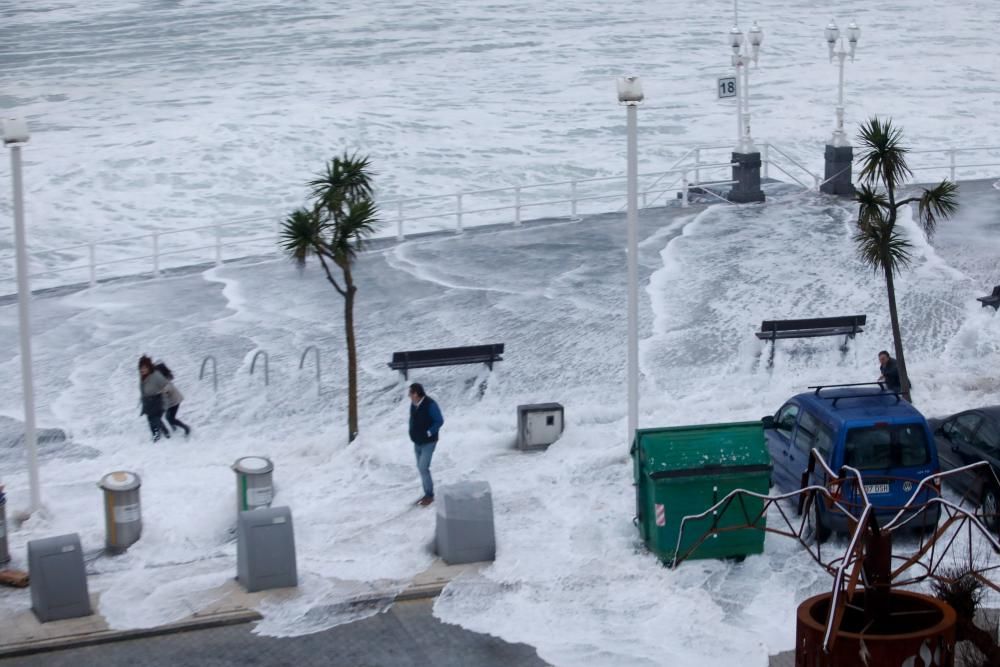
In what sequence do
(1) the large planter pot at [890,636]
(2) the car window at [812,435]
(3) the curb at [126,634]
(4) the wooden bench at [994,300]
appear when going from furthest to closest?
1. (4) the wooden bench at [994,300]
2. (2) the car window at [812,435]
3. (3) the curb at [126,634]
4. (1) the large planter pot at [890,636]

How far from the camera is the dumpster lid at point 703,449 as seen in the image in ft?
36.9

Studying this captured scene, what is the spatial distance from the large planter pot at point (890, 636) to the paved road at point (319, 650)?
11.0ft

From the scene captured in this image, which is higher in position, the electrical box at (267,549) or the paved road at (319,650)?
the electrical box at (267,549)

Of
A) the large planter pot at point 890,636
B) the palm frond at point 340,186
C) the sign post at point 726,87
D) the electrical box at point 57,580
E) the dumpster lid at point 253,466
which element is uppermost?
the sign post at point 726,87

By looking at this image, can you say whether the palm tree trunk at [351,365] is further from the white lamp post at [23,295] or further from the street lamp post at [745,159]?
the street lamp post at [745,159]

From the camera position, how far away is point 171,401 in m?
15.2

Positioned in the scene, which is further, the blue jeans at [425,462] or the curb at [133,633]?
the blue jeans at [425,462]

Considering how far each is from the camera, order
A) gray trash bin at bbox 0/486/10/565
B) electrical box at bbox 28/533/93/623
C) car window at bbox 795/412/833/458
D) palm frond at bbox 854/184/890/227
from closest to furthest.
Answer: electrical box at bbox 28/533/93/623 < car window at bbox 795/412/833/458 < gray trash bin at bbox 0/486/10/565 < palm frond at bbox 854/184/890/227

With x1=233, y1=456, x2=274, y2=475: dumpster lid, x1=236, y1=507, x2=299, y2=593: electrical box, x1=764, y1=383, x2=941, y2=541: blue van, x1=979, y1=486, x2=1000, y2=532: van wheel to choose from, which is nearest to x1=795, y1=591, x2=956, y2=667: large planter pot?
x1=764, y1=383, x2=941, y2=541: blue van

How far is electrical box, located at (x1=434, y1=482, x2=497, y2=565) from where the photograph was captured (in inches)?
453

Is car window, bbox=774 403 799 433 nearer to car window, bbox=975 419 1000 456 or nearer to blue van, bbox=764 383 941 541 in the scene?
blue van, bbox=764 383 941 541

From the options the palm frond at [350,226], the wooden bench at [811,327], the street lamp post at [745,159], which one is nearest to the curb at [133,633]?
the palm frond at [350,226]

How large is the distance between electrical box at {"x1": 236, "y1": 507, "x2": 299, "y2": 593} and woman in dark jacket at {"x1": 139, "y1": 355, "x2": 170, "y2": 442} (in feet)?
14.3

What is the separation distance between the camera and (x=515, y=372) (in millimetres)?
16828
